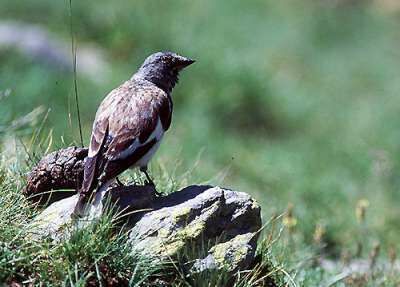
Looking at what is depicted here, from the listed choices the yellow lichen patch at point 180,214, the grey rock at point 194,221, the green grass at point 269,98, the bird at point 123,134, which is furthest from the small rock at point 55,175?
the green grass at point 269,98

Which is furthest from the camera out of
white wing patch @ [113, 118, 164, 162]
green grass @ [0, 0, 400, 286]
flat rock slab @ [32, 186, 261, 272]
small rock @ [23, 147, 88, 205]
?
green grass @ [0, 0, 400, 286]

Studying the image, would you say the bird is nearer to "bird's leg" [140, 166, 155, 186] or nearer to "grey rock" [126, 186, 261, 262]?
"bird's leg" [140, 166, 155, 186]

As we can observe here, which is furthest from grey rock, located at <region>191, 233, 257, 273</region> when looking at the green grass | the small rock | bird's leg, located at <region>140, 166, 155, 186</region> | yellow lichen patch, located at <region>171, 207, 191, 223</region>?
the green grass

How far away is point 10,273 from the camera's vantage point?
4.66 metres

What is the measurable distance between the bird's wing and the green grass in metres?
0.91

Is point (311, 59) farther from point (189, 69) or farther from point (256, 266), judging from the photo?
point (256, 266)

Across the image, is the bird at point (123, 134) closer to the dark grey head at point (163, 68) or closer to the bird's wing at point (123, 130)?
the bird's wing at point (123, 130)

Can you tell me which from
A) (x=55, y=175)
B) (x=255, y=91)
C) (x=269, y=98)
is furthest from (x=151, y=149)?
(x=269, y=98)

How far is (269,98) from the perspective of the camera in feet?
48.4

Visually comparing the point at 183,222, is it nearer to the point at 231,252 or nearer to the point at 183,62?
the point at 231,252

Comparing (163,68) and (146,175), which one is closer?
(146,175)

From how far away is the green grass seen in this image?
9.84 meters

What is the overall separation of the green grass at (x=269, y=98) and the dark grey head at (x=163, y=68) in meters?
0.69

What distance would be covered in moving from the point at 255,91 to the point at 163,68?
876cm
